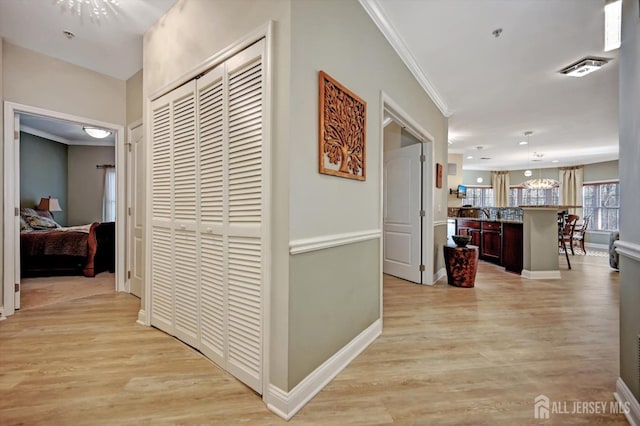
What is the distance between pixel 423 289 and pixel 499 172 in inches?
370

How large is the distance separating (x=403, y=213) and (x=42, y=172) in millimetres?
7482

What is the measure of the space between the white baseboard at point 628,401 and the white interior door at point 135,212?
3898 millimetres

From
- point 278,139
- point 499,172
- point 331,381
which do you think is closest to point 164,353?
point 331,381

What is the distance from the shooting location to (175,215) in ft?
7.50

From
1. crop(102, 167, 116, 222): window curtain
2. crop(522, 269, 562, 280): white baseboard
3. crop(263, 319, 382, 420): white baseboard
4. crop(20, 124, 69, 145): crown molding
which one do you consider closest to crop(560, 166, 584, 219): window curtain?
crop(522, 269, 562, 280): white baseboard

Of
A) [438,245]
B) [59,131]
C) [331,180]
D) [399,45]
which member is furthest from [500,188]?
[59,131]

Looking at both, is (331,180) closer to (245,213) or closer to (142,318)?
(245,213)

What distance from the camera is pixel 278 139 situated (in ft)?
4.93

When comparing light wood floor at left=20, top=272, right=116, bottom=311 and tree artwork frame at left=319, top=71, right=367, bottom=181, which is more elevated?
tree artwork frame at left=319, top=71, right=367, bottom=181

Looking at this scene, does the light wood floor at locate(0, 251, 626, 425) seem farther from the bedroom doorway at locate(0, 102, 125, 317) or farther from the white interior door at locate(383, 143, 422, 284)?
the white interior door at locate(383, 143, 422, 284)

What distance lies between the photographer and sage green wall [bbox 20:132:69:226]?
5.69 m

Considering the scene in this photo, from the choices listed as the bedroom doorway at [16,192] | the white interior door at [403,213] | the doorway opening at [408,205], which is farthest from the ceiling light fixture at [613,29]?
the bedroom doorway at [16,192]

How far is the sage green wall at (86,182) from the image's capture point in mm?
6766

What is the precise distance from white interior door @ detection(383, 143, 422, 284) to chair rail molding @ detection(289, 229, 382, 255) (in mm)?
2018
